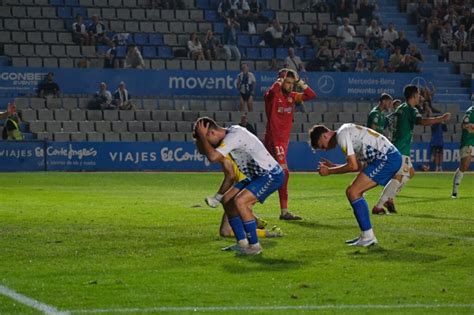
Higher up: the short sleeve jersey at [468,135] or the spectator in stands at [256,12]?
the spectator in stands at [256,12]

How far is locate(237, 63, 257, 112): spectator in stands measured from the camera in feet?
126

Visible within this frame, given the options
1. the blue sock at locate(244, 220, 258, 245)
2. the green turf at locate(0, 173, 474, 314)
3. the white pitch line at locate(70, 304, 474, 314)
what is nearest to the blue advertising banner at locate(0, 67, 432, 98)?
the green turf at locate(0, 173, 474, 314)

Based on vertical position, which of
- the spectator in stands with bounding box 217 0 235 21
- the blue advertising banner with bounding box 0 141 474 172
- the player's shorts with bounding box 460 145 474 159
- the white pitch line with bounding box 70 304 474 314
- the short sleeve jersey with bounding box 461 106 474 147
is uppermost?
the spectator in stands with bounding box 217 0 235 21

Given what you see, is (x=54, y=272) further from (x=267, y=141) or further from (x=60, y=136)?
(x=60, y=136)

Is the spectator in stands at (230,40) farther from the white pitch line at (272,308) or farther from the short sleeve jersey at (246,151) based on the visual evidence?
the white pitch line at (272,308)

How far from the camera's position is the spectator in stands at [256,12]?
138ft

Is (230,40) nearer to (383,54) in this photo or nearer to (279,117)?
(383,54)

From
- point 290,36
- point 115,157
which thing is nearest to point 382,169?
point 115,157

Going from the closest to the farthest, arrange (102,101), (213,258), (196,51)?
1. (213,258)
2. (102,101)
3. (196,51)

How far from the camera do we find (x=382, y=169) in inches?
567

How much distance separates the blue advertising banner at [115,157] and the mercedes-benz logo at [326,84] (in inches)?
110

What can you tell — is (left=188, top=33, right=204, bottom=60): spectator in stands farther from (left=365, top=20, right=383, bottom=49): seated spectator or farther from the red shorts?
the red shorts

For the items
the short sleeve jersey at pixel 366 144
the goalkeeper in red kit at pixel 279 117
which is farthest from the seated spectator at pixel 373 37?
the short sleeve jersey at pixel 366 144

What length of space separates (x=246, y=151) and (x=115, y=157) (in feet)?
77.6
